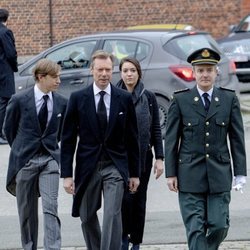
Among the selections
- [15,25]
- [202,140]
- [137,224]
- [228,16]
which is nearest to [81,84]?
[137,224]

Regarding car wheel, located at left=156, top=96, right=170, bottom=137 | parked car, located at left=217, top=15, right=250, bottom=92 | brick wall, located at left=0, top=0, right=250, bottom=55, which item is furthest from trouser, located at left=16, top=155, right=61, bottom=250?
brick wall, located at left=0, top=0, right=250, bottom=55

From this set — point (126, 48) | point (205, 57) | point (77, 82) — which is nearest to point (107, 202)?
point (205, 57)

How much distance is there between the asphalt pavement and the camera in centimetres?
897

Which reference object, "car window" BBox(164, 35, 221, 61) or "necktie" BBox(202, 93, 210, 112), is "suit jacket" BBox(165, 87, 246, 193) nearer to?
"necktie" BBox(202, 93, 210, 112)

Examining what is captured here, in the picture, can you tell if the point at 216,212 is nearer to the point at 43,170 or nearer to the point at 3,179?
the point at 43,170

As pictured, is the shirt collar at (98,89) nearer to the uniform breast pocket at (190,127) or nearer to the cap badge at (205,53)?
the uniform breast pocket at (190,127)

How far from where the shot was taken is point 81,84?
1541 cm

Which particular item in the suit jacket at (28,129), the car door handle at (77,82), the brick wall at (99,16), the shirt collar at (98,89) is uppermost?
the shirt collar at (98,89)

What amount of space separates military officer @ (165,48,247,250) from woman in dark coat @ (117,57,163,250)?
974mm

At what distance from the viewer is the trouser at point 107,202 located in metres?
7.55

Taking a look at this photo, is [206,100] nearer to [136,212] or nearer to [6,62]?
[136,212]

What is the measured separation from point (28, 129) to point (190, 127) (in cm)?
150

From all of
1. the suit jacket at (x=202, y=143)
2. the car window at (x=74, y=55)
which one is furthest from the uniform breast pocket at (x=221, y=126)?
the car window at (x=74, y=55)

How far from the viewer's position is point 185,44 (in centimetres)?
1553
